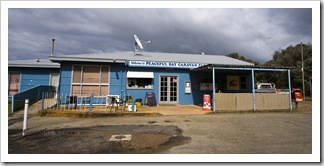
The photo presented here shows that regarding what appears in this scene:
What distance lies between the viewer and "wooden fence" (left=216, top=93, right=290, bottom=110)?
10.2 meters

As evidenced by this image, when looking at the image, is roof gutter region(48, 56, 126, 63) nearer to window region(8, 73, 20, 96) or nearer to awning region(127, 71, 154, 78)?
awning region(127, 71, 154, 78)

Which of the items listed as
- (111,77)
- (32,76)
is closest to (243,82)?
(111,77)

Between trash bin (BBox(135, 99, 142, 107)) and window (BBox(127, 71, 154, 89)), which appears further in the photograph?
window (BBox(127, 71, 154, 89))

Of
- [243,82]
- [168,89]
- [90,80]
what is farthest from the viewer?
[243,82]

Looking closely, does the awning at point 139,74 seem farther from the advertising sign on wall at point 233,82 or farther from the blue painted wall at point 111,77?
the advertising sign on wall at point 233,82

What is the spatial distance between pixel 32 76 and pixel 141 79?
852 centimetres

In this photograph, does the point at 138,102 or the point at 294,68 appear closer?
the point at 138,102

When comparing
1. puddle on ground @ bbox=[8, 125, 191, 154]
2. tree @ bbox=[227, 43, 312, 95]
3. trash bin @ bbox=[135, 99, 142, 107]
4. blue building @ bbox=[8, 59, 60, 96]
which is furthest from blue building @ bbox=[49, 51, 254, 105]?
tree @ bbox=[227, 43, 312, 95]

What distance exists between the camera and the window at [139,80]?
12.2 meters

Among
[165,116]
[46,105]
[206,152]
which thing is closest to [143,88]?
[165,116]

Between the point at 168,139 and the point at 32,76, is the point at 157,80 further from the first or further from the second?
the point at 32,76

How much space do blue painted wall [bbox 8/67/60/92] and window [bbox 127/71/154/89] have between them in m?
6.37

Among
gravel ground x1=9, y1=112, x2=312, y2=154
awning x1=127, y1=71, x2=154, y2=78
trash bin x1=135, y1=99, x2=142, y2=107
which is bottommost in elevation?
gravel ground x1=9, y1=112, x2=312, y2=154

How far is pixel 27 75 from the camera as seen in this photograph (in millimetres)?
13891
